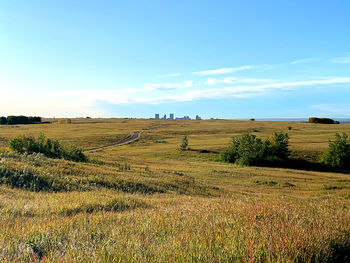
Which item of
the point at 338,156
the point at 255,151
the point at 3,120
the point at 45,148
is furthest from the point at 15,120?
the point at 338,156

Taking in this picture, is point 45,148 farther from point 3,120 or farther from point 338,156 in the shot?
point 3,120

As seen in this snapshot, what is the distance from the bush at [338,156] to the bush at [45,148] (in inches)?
2051

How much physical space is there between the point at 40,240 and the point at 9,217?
2011 mm

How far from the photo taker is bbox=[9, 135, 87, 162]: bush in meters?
29.9

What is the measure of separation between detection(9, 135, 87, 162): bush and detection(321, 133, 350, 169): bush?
171ft

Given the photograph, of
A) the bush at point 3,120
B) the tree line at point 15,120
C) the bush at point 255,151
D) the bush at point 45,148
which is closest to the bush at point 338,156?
the bush at point 255,151

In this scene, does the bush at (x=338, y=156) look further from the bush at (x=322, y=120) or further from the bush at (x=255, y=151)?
the bush at (x=322, y=120)

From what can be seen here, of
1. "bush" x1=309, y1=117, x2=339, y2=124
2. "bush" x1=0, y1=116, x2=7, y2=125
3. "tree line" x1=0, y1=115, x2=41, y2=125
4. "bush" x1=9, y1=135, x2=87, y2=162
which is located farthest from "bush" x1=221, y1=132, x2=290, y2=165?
"bush" x1=0, y1=116, x2=7, y2=125

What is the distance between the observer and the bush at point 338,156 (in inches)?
2375

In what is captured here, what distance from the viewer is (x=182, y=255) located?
3.87m

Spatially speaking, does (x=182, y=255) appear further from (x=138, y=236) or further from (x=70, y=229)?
(x=70, y=229)

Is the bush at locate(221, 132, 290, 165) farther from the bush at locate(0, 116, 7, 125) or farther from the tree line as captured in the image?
the bush at locate(0, 116, 7, 125)

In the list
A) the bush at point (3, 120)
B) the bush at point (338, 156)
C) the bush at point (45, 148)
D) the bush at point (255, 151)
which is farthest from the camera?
the bush at point (3, 120)

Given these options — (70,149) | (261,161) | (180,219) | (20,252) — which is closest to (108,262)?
(20,252)
